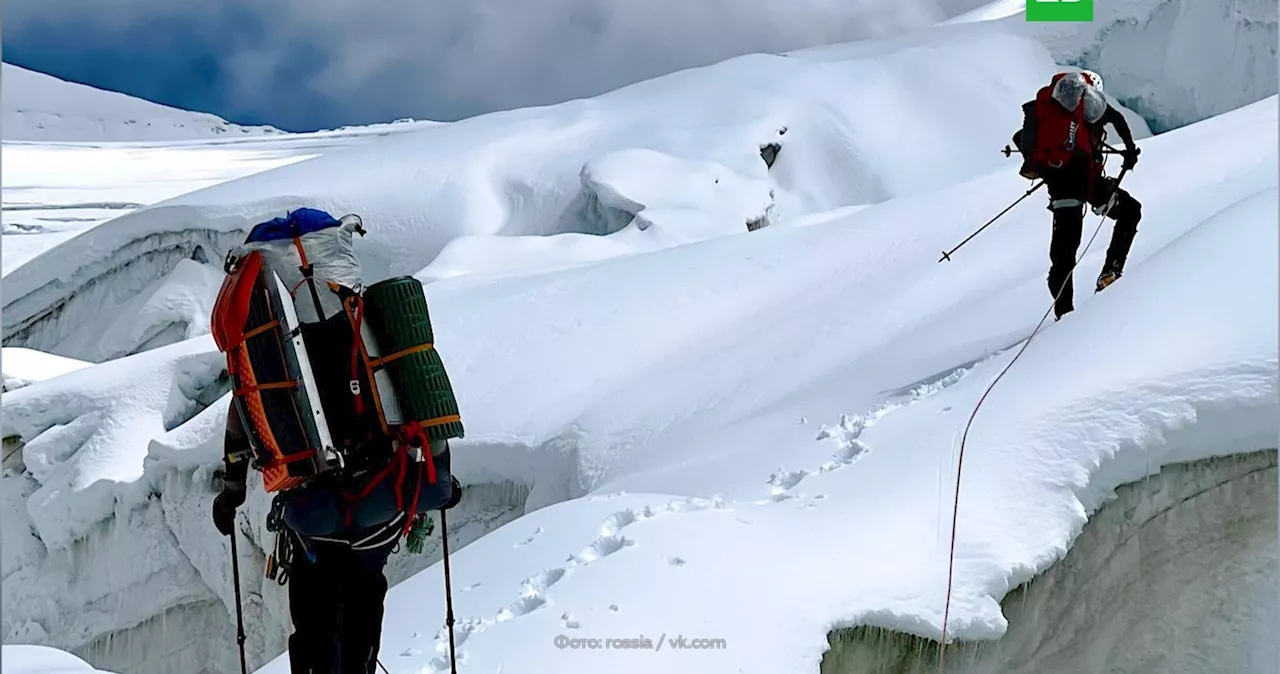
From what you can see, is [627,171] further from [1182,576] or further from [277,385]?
[277,385]

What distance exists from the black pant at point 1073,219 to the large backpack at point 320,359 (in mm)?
4401

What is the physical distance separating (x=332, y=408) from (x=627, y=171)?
63.0 feet

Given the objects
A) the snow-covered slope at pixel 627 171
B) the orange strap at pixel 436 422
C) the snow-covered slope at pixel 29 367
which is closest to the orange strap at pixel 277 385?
the orange strap at pixel 436 422

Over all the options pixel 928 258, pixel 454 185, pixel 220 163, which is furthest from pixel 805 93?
pixel 220 163

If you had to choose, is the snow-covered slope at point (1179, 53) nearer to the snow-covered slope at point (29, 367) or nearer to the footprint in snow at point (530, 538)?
the footprint in snow at point (530, 538)

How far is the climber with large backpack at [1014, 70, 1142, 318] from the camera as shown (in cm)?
611

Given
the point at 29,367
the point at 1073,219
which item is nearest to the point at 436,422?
the point at 1073,219

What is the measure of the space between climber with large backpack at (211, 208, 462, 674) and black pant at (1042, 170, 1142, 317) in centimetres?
438

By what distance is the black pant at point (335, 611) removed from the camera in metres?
3.09

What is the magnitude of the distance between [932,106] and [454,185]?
1129 centimetres

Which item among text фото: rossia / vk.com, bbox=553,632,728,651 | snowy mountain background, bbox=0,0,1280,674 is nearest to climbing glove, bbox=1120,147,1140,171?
snowy mountain background, bbox=0,0,1280,674

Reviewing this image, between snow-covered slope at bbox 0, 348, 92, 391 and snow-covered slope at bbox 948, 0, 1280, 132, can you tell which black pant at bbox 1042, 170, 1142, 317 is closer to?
snow-covered slope at bbox 0, 348, 92, 391

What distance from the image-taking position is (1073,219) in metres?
6.24

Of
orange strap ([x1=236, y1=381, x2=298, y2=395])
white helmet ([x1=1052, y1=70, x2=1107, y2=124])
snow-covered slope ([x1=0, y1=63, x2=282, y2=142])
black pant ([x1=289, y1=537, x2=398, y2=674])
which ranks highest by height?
orange strap ([x1=236, y1=381, x2=298, y2=395])
